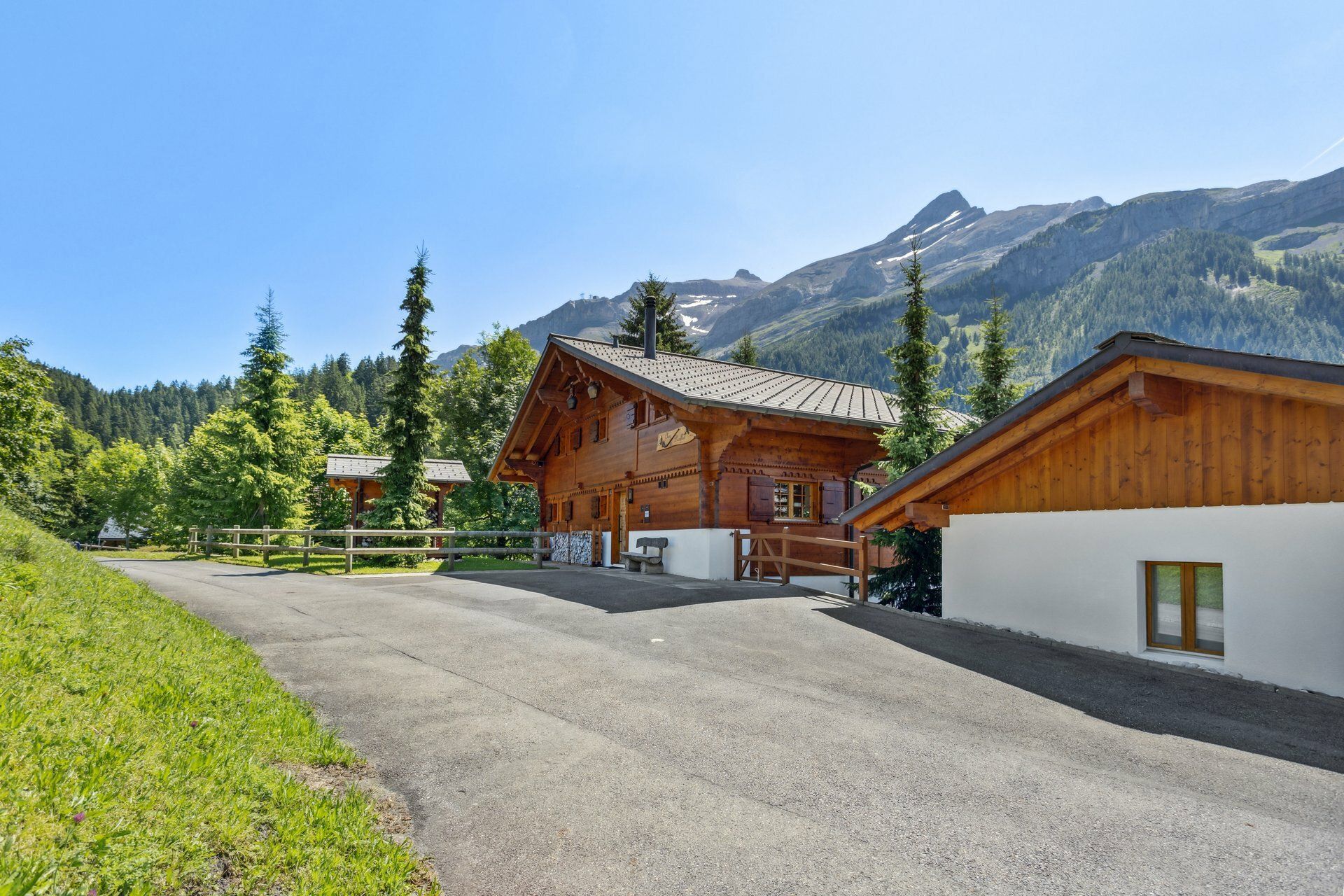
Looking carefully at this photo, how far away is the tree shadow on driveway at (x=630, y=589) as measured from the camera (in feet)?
39.3

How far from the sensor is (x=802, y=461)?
17.6 m

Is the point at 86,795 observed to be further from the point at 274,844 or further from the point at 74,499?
the point at 74,499

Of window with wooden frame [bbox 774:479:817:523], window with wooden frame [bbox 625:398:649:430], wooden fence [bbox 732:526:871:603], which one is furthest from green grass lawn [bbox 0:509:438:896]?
window with wooden frame [bbox 625:398:649:430]

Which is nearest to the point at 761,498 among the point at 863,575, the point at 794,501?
the point at 794,501

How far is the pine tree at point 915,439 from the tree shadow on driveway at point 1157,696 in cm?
309

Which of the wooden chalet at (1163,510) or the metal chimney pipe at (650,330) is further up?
the metal chimney pipe at (650,330)

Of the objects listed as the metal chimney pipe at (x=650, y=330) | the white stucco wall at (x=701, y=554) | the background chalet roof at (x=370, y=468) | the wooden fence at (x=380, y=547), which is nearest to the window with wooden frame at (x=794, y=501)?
the white stucco wall at (x=701, y=554)

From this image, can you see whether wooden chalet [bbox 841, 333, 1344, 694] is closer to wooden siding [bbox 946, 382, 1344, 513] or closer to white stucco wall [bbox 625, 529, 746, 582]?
wooden siding [bbox 946, 382, 1344, 513]

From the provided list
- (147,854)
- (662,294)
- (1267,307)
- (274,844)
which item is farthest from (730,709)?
(1267,307)

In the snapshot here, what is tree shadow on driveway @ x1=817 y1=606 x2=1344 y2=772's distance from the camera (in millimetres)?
5684

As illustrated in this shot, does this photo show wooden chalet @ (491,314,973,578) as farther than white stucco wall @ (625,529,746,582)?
Yes

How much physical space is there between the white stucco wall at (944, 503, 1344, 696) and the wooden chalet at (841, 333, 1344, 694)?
0.02 metres

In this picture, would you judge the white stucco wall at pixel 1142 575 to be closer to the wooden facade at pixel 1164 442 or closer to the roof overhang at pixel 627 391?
the wooden facade at pixel 1164 442

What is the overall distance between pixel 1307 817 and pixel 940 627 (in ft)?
19.1
